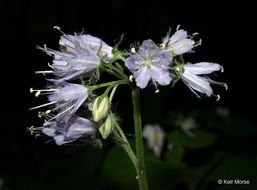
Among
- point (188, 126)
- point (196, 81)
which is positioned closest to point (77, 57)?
point (196, 81)

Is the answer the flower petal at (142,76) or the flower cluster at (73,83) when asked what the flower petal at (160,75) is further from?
the flower cluster at (73,83)

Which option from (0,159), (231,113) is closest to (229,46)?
(231,113)

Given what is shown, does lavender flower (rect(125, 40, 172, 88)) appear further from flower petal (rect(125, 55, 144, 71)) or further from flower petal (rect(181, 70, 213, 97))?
flower petal (rect(181, 70, 213, 97))

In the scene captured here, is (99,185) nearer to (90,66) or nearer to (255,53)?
(90,66)

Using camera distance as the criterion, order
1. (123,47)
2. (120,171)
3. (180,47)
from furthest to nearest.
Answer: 1. (123,47)
2. (120,171)
3. (180,47)

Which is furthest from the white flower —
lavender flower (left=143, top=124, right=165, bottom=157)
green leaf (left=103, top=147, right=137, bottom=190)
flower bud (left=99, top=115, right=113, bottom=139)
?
flower bud (left=99, top=115, right=113, bottom=139)

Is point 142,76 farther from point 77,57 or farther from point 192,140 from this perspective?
point 192,140

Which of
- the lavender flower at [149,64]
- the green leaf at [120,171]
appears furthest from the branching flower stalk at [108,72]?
the green leaf at [120,171]
